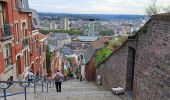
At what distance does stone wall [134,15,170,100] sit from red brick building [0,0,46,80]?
37.1ft

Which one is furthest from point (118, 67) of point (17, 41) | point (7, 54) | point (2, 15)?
point (17, 41)

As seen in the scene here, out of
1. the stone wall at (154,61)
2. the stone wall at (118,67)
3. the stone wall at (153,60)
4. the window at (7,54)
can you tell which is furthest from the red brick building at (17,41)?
the stone wall at (154,61)

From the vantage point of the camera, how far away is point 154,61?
8.29 meters

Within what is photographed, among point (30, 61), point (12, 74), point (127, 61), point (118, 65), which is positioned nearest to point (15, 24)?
point (12, 74)

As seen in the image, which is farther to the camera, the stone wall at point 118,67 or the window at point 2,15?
the window at point 2,15

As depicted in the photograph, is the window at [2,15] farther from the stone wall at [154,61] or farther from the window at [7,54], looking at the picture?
the stone wall at [154,61]

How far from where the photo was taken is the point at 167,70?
732 centimetres

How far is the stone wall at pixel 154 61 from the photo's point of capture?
24.2 ft

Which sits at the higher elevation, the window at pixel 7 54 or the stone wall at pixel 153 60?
the stone wall at pixel 153 60

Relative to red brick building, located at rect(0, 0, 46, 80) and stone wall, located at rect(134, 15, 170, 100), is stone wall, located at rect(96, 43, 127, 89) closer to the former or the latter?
stone wall, located at rect(134, 15, 170, 100)

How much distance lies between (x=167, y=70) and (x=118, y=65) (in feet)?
19.3

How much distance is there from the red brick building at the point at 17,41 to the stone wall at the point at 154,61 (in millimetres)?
11306

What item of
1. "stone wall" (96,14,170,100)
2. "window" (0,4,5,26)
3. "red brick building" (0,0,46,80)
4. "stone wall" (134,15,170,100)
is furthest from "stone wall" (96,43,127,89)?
"window" (0,4,5,26)

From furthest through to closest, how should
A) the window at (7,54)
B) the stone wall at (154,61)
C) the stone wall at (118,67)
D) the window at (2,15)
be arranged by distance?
the window at (7,54) < the window at (2,15) < the stone wall at (118,67) < the stone wall at (154,61)
